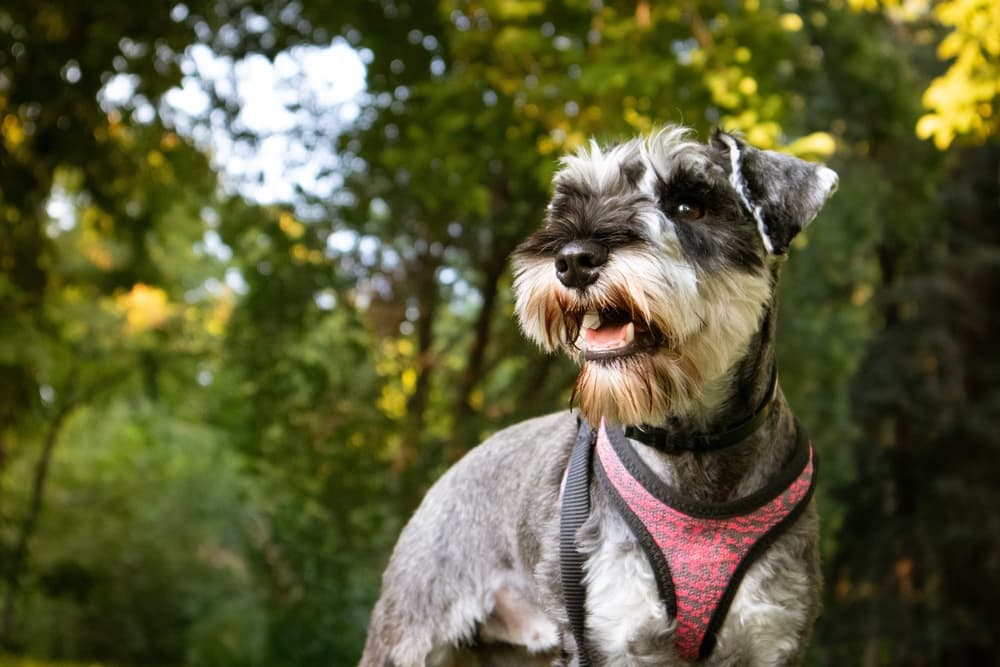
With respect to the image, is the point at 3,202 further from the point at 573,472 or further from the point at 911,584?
the point at 911,584

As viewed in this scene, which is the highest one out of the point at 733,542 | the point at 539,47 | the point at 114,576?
the point at 539,47

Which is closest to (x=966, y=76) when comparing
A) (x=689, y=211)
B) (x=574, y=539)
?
(x=689, y=211)

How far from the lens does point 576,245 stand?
2945 millimetres

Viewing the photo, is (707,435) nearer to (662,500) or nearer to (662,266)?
(662,500)

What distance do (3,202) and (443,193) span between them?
3769 millimetres

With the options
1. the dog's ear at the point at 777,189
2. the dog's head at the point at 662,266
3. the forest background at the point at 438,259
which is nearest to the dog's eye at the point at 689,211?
the dog's head at the point at 662,266

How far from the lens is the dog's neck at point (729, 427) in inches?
126

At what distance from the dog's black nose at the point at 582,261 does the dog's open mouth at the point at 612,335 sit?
120mm

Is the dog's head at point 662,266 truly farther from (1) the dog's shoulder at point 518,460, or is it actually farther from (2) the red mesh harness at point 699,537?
(1) the dog's shoulder at point 518,460

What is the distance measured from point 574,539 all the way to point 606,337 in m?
0.61

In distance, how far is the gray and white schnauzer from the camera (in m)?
3.02

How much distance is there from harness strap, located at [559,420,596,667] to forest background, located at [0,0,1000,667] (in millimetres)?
3428

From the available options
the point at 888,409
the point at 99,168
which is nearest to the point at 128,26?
the point at 99,168

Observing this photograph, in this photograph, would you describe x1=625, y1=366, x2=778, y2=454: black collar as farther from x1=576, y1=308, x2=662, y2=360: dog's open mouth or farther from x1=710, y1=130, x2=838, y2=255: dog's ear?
x1=710, y1=130, x2=838, y2=255: dog's ear
